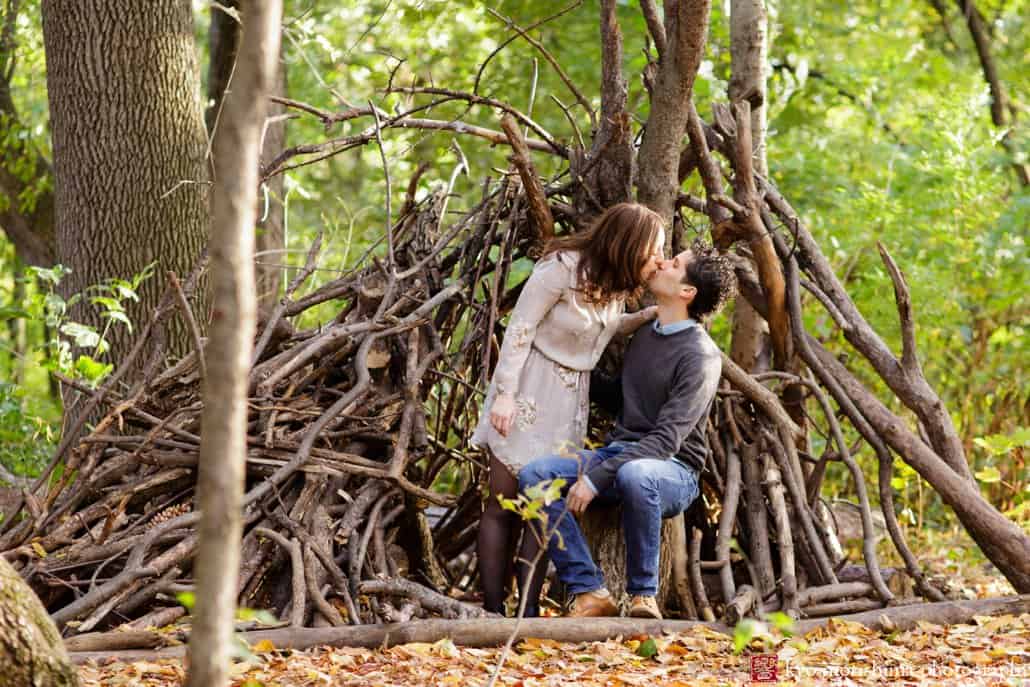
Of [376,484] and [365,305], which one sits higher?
[365,305]

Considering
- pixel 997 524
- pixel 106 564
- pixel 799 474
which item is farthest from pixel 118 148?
pixel 997 524

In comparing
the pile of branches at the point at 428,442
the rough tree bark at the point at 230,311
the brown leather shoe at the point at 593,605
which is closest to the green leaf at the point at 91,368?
the pile of branches at the point at 428,442

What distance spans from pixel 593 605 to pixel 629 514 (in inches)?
13.6

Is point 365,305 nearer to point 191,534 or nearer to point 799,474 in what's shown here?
point 191,534

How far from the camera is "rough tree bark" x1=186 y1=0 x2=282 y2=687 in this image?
1.76 metres

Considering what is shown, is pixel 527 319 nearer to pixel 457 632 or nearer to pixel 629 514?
pixel 629 514

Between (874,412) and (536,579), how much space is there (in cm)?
173

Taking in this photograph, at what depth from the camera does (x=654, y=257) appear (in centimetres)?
430

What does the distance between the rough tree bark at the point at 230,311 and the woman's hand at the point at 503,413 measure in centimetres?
246

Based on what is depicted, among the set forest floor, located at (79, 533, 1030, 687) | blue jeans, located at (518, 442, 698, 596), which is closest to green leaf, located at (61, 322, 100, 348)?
forest floor, located at (79, 533, 1030, 687)

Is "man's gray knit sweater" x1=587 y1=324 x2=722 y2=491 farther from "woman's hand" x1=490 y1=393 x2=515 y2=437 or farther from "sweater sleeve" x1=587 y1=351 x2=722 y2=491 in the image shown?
"woman's hand" x1=490 y1=393 x2=515 y2=437

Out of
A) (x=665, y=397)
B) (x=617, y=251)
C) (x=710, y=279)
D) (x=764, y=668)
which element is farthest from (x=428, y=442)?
(x=764, y=668)

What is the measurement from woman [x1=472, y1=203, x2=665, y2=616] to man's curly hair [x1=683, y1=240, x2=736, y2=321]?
15cm

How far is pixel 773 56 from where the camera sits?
9094 millimetres
